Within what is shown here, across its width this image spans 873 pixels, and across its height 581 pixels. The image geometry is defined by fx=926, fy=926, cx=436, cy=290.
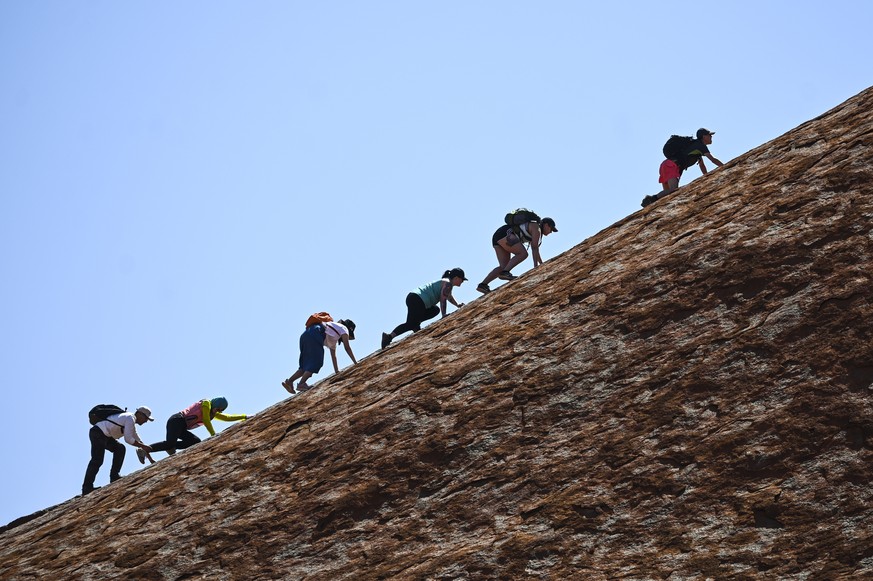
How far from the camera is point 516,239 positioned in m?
20.0

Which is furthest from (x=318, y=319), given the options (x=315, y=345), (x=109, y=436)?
(x=109, y=436)

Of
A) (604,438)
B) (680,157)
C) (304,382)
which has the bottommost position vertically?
(604,438)

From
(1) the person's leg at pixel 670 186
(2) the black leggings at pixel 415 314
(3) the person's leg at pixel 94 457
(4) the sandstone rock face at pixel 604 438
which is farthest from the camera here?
(2) the black leggings at pixel 415 314

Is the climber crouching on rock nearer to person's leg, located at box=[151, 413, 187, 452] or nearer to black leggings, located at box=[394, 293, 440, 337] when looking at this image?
person's leg, located at box=[151, 413, 187, 452]

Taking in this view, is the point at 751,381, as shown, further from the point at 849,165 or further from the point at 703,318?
the point at 849,165

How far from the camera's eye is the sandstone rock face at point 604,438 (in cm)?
1130

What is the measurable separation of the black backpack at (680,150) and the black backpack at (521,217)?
312 centimetres

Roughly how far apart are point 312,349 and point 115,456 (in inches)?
183

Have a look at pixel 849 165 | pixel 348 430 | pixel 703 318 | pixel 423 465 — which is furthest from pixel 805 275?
pixel 348 430

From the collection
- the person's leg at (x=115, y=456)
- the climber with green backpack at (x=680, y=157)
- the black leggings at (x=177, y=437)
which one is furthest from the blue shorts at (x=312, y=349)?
the climber with green backpack at (x=680, y=157)

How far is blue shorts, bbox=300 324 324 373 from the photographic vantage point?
→ 19203 millimetres

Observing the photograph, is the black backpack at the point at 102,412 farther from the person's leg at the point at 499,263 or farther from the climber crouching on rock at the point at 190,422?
the person's leg at the point at 499,263

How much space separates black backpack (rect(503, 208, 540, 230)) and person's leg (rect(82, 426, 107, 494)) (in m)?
9.63

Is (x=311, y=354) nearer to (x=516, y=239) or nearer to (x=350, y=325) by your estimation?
(x=350, y=325)
